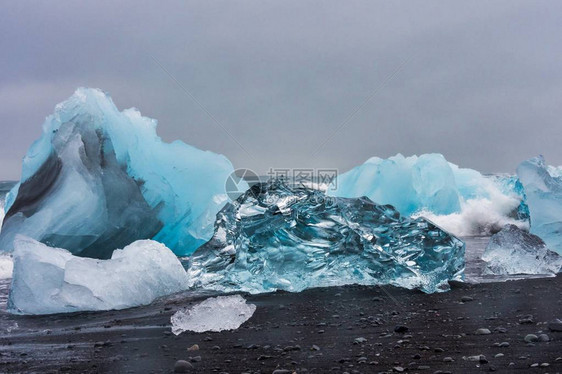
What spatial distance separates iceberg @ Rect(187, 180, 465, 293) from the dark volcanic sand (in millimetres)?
444

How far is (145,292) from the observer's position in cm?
616

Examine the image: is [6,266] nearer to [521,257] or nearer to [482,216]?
[521,257]

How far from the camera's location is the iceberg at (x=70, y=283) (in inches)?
231

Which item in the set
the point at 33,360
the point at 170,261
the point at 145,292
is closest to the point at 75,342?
the point at 33,360

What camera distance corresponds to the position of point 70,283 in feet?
19.4

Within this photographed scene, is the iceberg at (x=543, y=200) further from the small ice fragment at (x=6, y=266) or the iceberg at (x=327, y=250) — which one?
the small ice fragment at (x=6, y=266)

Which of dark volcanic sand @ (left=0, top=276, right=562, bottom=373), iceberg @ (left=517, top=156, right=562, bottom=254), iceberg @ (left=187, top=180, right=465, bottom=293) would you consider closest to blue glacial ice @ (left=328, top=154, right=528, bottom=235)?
iceberg @ (left=517, top=156, right=562, bottom=254)

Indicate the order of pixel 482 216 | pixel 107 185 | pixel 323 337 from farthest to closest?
pixel 482 216 → pixel 107 185 → pixel 323 337

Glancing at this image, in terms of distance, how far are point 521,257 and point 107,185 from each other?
5754 mm

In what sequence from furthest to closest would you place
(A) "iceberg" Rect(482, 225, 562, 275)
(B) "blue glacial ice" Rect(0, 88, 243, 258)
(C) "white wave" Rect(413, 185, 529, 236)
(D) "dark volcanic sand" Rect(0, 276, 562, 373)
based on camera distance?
(C) "white wave" Rect(413, 185, 529, 236) → (B) "blue glacial ice" Rect(0, 88, 243, 258) → (A) "iceberg" Rect(482, 225, 562, 275) → (D) "dark volcanic sand" Rect(0, 276, 562, 373)

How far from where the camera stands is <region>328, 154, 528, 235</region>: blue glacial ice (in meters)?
14.6

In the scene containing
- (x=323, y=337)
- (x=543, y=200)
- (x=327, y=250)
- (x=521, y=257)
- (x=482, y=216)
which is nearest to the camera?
(x=323, y=337)

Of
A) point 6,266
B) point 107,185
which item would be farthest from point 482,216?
point 6,266

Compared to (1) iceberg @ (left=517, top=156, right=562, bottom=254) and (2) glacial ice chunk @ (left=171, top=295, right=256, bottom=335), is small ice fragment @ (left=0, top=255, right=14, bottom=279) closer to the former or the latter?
(2) glacial ice chunk @ (left=171, top=295, right=256, bottom=335)
